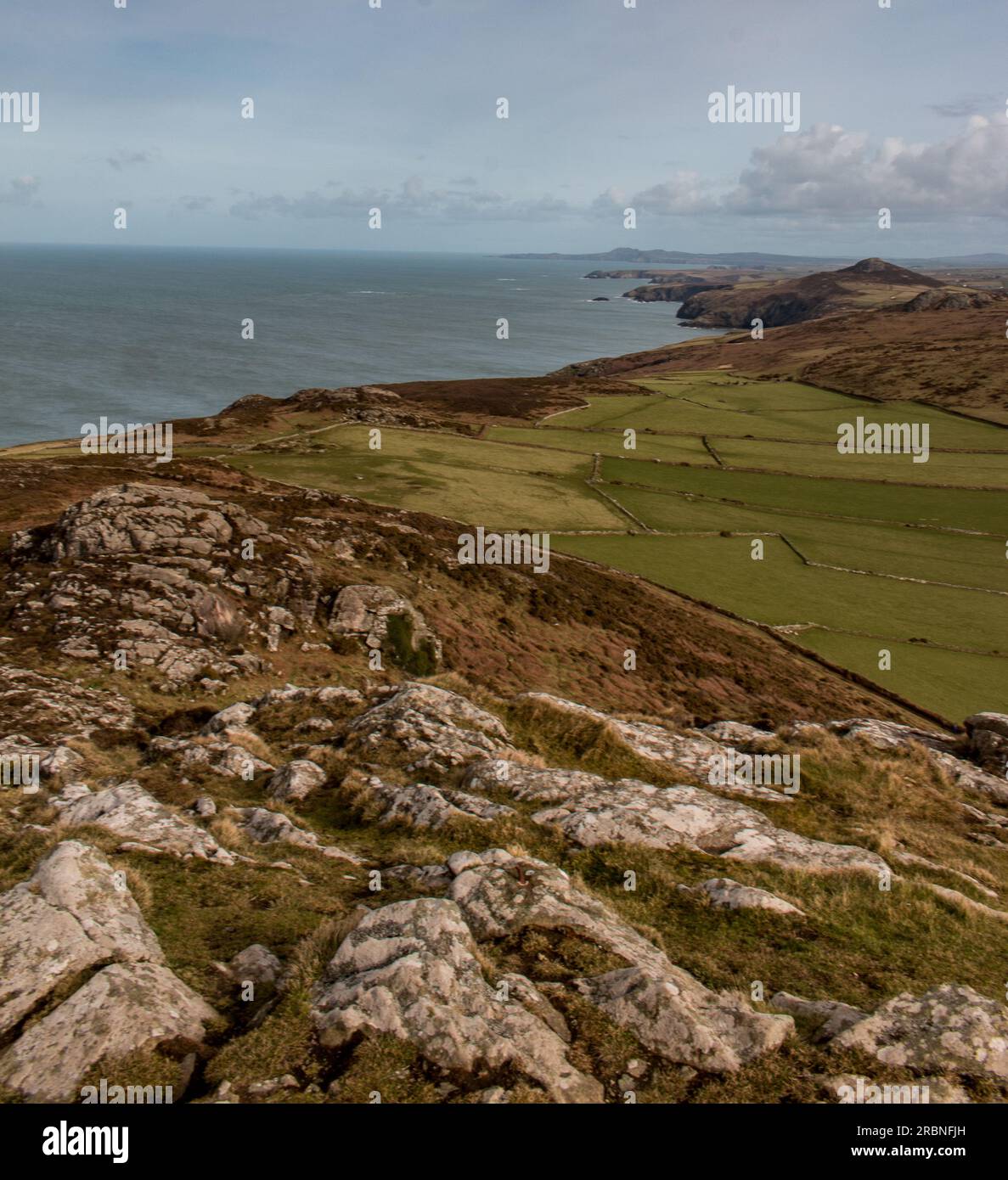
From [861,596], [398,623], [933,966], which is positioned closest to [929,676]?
[861,596]

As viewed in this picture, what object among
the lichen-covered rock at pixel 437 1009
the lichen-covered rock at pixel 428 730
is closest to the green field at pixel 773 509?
the lichen-covered rock at pixel 428 730

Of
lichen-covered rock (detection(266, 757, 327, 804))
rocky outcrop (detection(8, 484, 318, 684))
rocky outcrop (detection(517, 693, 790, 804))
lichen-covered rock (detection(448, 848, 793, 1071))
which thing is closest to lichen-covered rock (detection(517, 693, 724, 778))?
rocky outcrop (detection(517, 693, 790, 804))

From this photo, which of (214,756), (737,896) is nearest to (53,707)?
(214,756)

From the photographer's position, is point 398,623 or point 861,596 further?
point 861,596

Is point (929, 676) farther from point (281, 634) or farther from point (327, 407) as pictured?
point (327, 407)

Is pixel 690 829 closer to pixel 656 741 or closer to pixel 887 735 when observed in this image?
pixel 656 741

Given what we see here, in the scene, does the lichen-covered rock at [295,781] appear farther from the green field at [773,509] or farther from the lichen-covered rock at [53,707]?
the green field at [773,509]
